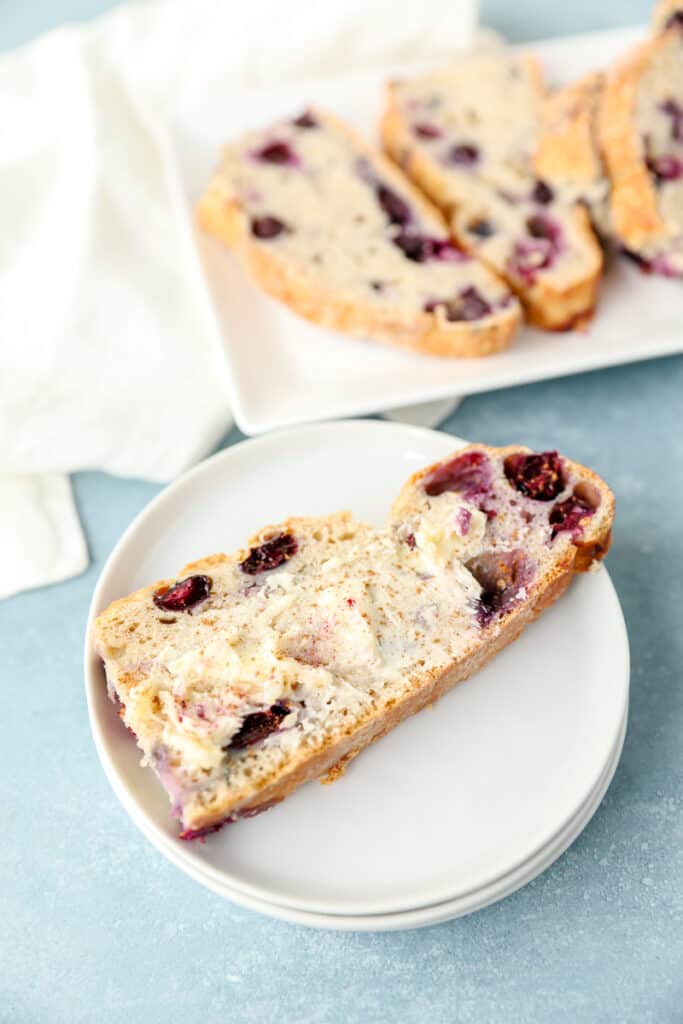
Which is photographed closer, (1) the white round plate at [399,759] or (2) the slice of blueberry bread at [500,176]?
(1) the white round plate at [399,759]

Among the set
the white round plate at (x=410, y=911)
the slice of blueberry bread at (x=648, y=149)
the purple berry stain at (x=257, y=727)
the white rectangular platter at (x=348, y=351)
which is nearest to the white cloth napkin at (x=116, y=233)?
the white rectangular platter at (x=348, y=351)

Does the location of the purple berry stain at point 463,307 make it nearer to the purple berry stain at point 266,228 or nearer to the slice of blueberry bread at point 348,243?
the slice of blueberry bread at point 348,243

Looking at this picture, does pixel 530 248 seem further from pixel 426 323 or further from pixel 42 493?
pixel 42 493

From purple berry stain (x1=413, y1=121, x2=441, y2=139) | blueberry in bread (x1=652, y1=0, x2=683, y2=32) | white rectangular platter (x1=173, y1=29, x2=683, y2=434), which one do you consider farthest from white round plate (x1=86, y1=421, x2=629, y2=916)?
blueberry in bread (x1=652, y1=0, x2=683, y2=32)

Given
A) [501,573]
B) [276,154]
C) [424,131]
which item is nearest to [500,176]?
[424,131]

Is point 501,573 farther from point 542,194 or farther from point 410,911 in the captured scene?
point 542,194

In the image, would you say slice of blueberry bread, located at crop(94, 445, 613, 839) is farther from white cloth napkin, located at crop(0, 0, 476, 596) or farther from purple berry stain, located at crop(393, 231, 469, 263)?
purple berry stain, located at crop(393, 231, 469, 263)
